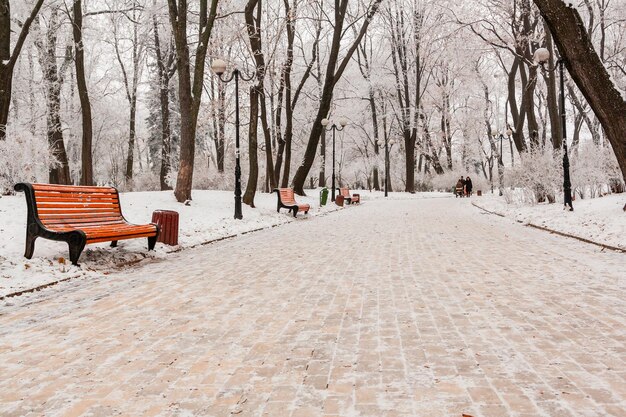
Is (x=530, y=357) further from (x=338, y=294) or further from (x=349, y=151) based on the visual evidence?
(x=349, y=151)

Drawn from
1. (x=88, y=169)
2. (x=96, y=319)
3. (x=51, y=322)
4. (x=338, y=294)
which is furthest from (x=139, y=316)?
(x=88, y=169)

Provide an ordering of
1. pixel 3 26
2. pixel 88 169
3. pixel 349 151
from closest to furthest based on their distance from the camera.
Result: pixel 3 26
pixel 88 169
pixel 349 151

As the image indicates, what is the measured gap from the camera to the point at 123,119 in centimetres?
4778

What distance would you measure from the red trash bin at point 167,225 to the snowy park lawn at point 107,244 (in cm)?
18

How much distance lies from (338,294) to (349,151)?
55416mm

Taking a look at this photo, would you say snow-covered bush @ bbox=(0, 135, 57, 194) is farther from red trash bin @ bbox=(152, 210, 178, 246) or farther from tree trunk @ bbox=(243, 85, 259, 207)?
tree trunk @ bbox=(243, 85, 259, 207)

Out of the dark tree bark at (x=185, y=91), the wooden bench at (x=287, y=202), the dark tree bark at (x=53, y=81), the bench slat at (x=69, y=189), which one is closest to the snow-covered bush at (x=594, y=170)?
the wooden bench at (x=287, y=202)

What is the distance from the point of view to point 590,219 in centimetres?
1194

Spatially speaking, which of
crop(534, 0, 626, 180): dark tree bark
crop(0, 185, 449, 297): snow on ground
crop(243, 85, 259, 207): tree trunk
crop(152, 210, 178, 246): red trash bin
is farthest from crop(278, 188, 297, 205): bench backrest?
crop(534, 0, 626, 180): dark tree bark

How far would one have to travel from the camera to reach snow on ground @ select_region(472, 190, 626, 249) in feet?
32.1

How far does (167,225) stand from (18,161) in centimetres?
716

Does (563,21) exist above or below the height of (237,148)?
above

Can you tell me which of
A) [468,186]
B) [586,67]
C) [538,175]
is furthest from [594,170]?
[468,186]

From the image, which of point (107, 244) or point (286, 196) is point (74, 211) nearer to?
point (107, 244)
